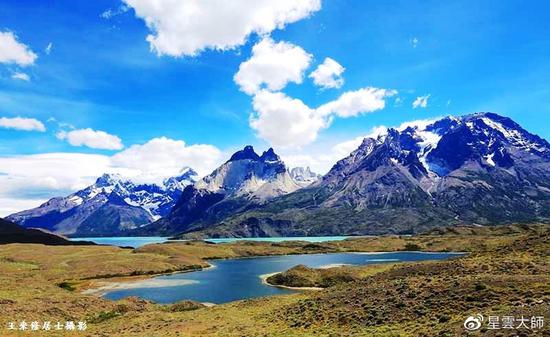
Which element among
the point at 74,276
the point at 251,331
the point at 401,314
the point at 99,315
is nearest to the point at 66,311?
the point at 99,315

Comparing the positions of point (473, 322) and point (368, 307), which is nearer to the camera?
point (473, 322)

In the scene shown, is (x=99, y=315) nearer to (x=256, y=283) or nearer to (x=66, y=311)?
(x=66, y=311)

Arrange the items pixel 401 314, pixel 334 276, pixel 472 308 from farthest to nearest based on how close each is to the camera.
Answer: pixel 334 276
pixel 401 314
pixel 472 308

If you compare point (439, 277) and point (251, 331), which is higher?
point (439, 277)

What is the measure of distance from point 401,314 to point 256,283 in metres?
95.1

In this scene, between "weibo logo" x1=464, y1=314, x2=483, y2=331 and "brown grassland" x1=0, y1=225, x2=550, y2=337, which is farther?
"brown grassland" x1=0, y1=225, x2=550, y2=337

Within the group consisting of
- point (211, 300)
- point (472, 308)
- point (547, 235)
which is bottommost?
point (211, 300)

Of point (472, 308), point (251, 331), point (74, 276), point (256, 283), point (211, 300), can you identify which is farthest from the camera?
point (74, 276)

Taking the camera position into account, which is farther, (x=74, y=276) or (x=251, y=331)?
(x=74, y=276)

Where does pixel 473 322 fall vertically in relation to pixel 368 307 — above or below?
above

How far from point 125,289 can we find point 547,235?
106101 mm

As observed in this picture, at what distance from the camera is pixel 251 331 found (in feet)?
171

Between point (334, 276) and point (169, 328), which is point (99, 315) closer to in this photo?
point (169, 328)

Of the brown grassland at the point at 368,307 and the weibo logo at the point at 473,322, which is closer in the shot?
Answer: the weibo logo at the point at 473,322
